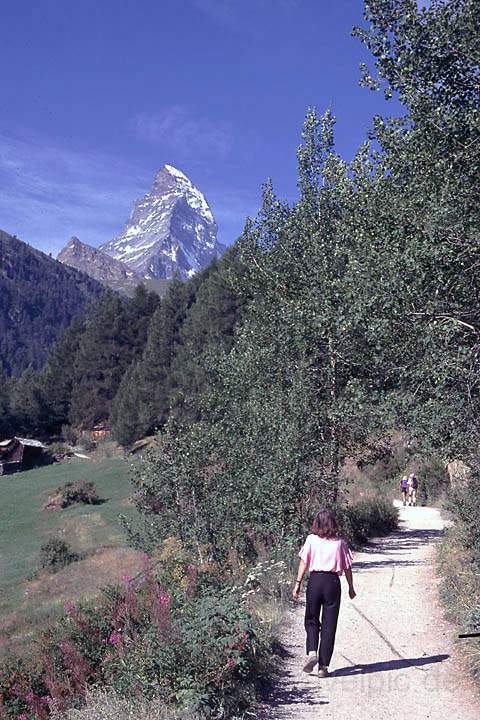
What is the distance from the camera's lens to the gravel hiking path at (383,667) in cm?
675

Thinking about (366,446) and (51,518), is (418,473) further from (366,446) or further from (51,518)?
(51,518)

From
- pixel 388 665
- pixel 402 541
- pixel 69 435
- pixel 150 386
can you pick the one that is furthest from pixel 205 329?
pixel 388 665

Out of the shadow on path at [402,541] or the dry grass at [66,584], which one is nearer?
the shadow on path at [402,541]

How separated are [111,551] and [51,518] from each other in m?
19.1

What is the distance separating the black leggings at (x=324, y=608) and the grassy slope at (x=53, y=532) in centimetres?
1636

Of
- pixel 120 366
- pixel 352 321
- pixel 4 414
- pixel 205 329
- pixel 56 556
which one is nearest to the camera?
pixel 352 321

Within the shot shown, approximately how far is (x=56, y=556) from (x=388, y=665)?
3117 cm

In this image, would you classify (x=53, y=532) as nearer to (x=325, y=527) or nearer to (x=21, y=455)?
(x=325, y=527)

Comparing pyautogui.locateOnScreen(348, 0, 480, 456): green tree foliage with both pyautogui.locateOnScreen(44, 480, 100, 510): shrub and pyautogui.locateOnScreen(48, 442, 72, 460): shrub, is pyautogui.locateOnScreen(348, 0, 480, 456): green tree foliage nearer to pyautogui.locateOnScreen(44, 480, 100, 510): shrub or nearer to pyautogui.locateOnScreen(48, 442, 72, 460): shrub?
pyautogui.locateOnScreen(44, 480, 100, 510): shrub

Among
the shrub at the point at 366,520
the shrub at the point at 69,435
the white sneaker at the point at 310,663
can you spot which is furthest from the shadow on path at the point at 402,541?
the shrub at the point at 69,435

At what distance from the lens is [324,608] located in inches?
293

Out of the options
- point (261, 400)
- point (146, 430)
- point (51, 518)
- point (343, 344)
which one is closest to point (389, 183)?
point (343, 344)

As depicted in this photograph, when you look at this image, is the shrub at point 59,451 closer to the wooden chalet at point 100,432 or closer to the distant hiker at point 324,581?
the wooden chalet at point 100,432

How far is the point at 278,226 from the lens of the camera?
2089 cm
